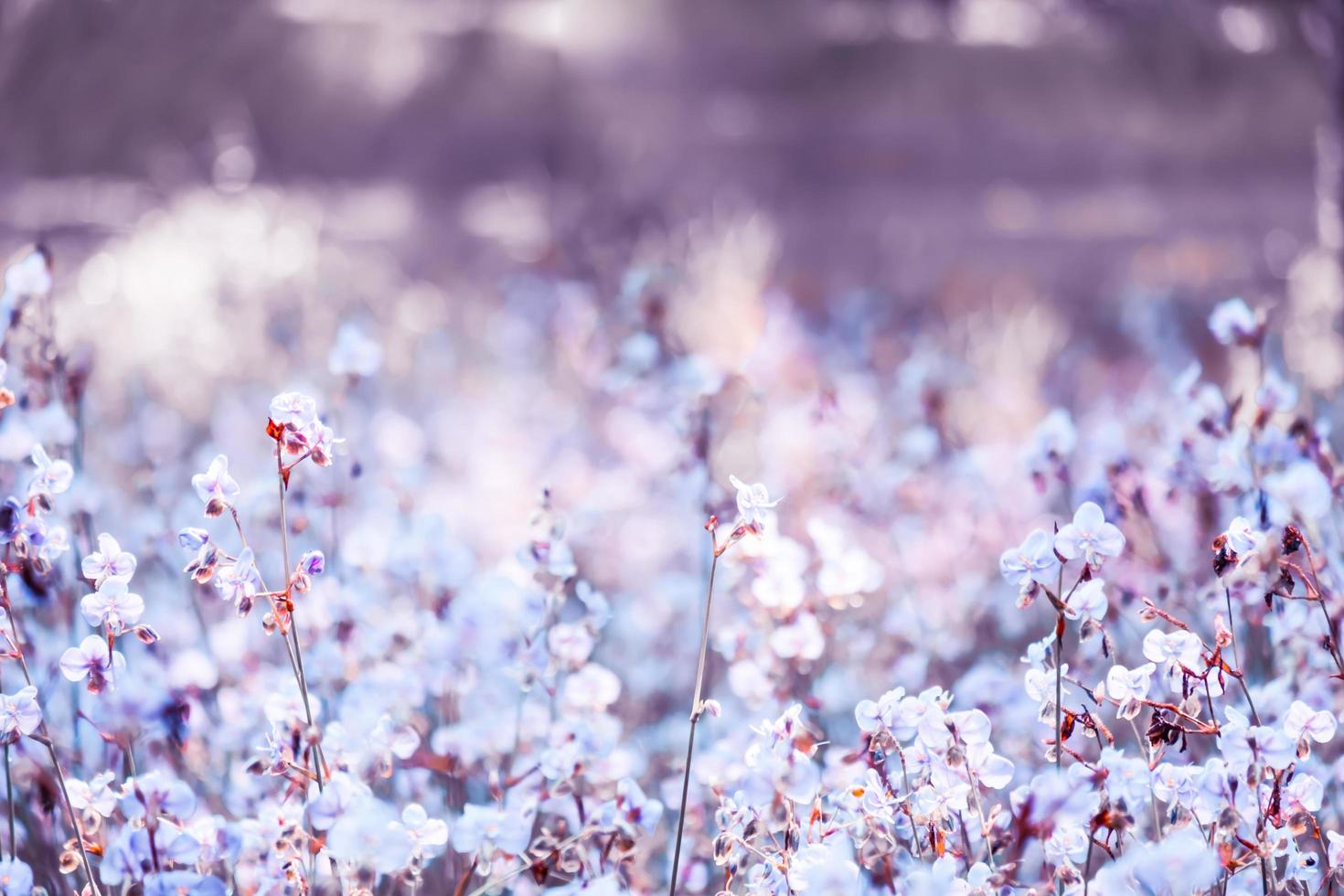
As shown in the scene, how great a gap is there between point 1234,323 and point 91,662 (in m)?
1.54

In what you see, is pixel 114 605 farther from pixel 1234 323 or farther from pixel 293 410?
pixel 1234 323

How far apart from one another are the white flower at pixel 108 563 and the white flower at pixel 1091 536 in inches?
34.8

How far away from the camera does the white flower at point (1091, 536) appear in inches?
39.1

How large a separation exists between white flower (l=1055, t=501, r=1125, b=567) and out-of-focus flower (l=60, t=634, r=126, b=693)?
902mm

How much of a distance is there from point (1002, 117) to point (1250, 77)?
60.8 inches

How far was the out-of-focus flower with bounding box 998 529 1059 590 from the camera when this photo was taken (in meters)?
0.99

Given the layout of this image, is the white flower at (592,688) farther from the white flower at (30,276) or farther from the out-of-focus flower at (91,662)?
the white flower at (30,276)

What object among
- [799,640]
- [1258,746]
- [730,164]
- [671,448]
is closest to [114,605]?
[799,640]

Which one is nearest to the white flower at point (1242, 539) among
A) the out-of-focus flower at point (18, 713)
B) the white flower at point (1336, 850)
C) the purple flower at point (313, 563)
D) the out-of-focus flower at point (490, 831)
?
the white flower at point (1336, 850)

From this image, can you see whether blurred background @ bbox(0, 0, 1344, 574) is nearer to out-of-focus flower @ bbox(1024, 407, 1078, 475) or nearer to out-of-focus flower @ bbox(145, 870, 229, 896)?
out-of-focus flower @ bbox(1024, 407, 1078, 475)

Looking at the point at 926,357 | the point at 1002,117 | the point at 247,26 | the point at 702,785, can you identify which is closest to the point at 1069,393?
the point at 926,357

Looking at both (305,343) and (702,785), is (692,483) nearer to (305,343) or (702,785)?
(702,785)

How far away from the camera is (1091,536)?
1.01 meters

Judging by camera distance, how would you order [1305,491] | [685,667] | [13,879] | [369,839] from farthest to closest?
1. [685,667]
2. [1305,491]
3. [13,879]
4. [369,839]
